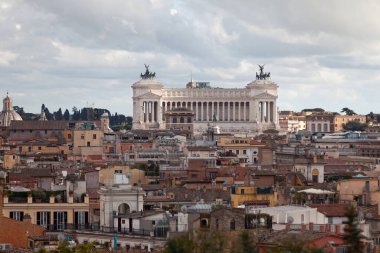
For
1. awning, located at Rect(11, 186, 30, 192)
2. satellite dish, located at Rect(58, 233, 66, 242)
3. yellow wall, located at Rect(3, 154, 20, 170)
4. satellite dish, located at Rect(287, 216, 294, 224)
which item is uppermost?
yellow wall, located at Rect(3, 154, 20, 170)

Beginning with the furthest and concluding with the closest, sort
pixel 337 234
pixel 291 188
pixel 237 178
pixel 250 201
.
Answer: pixel 237 178 < pixel 291 188 < pixel 250 201 < pixel 337 234

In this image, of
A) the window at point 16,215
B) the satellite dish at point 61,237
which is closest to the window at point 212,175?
the window at point 16,215

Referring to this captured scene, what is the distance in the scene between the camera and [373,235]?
44.0 metres

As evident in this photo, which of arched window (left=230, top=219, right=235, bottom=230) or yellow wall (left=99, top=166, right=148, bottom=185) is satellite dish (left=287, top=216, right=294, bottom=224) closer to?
arched window (left=230, top=219, right=235, bottom=230)

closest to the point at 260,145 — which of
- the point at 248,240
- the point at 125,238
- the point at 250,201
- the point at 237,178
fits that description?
the point at 237,178

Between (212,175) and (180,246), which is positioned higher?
(212,175)

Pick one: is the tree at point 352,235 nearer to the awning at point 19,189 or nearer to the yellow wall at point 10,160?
the awning at point 19,189

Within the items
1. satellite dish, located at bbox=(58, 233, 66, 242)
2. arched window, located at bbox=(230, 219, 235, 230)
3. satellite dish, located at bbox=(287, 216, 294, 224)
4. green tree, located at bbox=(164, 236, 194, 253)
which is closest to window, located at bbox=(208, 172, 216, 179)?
satellite dish, located at bbox=(58, 233, 66, 242)

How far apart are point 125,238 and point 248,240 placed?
1205 cm

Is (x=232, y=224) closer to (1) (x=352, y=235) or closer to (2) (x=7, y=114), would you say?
(1) (x=352, y=235)

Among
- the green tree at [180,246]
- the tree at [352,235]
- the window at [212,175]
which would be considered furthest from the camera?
the window at [212,175]

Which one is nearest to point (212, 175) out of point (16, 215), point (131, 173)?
point (131, 173)

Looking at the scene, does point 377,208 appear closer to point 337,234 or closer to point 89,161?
point 337,234

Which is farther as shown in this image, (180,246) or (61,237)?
(61,237)
